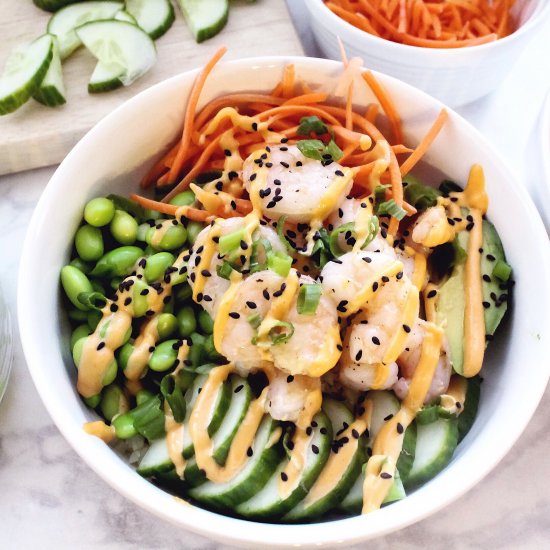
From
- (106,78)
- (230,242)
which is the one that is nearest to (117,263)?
(230,242)

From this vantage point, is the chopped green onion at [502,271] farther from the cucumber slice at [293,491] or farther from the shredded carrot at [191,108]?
the shredded carrot at [191,108]

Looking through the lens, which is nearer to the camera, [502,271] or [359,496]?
[359,496]

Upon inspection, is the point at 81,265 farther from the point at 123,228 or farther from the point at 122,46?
the point at 122,46

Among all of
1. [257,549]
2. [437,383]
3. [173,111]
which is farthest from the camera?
[173,111]

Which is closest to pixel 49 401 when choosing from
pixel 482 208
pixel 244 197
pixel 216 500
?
A: pixel 216 500

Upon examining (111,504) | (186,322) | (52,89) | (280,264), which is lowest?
(111,504)

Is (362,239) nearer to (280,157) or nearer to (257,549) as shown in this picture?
(280,157)
